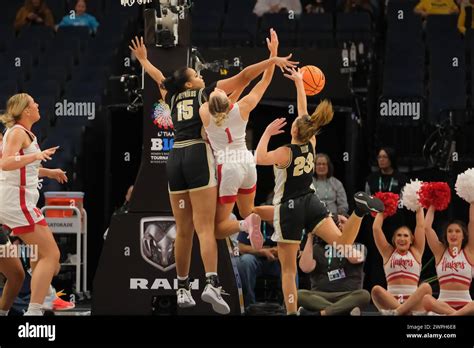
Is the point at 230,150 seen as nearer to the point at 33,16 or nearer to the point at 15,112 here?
the point at 15,112

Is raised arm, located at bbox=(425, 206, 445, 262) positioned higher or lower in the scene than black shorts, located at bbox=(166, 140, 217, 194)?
lower

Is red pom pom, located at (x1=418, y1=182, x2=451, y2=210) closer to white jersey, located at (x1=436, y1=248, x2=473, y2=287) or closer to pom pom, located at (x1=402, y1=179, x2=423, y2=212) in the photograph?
pom pom, located at (x1=402, y1=179, x2=423, y2=212)

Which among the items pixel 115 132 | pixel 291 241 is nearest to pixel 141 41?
pixel 291 241

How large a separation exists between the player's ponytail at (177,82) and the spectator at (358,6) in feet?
16.1

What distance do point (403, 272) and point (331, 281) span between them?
0.62 metres

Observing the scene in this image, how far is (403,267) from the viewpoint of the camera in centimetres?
1090

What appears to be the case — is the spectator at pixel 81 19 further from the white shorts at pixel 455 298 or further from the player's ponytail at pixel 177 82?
the white shorts at pixel 455 298

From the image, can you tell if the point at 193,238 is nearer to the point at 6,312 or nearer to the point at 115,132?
the point at 6,312

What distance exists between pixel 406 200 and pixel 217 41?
411cm

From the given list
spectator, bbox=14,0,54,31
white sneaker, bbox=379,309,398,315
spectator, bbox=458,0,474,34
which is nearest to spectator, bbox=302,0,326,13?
spectator, bbox=458,0,474,34

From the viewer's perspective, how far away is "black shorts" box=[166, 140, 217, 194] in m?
10.3

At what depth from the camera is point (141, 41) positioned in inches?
427

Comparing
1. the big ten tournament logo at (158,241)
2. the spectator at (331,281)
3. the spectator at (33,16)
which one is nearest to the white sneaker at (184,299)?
the big ten tournament logo at (158,241)

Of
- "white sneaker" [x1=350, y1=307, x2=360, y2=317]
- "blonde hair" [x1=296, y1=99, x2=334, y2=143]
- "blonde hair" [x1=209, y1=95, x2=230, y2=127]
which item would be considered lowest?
"white sneaker" [x1=350, y1=307, x2=360, y2=317]
